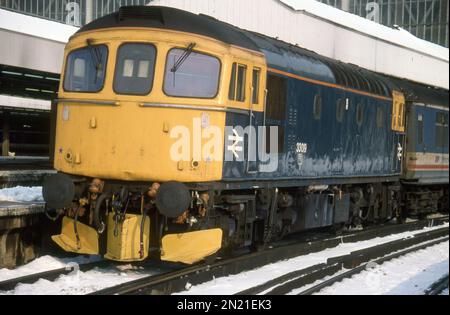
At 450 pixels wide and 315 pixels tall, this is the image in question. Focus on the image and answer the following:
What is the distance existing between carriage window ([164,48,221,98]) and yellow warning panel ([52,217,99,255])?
229 centimetres

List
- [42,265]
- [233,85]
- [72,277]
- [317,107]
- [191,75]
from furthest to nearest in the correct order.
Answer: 1. [317,107]
2. [42,265]
3. [233,85]
4. [191,75]
5. [72,277]

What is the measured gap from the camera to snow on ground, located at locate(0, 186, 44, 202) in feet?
38.1

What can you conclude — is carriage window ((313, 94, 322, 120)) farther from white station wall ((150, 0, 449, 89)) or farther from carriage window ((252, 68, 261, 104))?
white station wall ((150, 0, 449, 89))

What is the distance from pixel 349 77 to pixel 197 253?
6.37m

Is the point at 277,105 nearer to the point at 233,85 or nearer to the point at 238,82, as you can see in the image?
the point at 238,82

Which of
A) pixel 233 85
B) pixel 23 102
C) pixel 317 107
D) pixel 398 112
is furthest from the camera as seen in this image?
pixel 23 102

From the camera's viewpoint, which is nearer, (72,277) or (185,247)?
(185,247)

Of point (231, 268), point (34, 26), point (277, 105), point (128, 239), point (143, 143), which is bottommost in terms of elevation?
point (231, 268)

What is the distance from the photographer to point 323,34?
2592cm

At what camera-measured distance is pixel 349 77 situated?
13.6m

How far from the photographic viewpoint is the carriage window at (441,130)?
1948cm

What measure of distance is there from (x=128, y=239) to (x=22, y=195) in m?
4.23

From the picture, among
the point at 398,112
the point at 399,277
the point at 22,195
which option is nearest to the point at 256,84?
the point at 399,277
